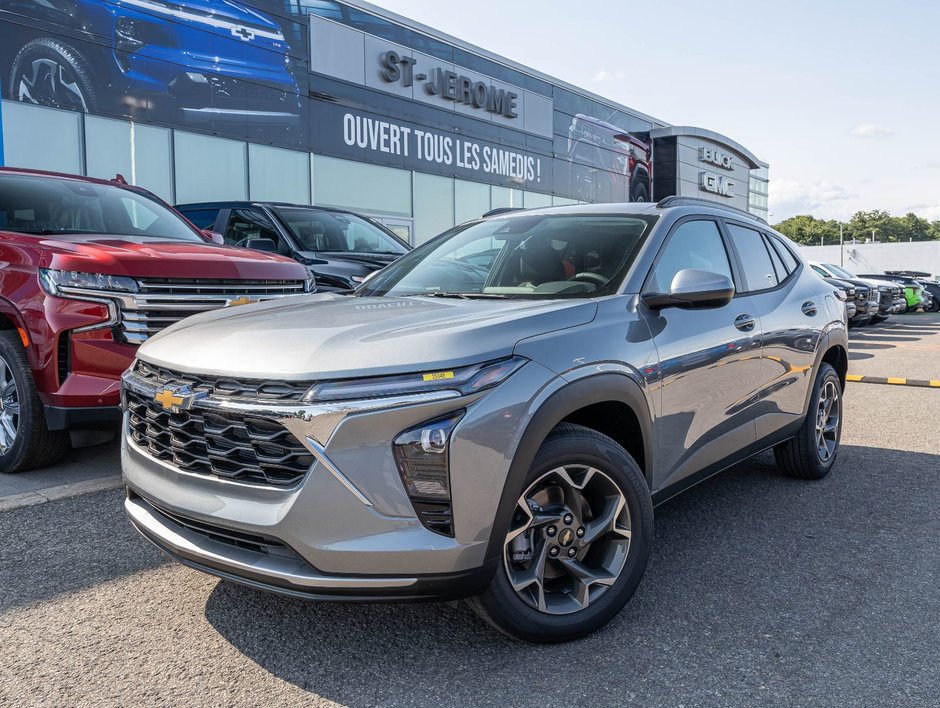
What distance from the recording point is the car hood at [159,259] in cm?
434

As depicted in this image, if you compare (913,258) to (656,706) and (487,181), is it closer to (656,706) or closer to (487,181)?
(487,181)

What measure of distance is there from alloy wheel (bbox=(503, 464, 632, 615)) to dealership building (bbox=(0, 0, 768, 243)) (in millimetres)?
11944

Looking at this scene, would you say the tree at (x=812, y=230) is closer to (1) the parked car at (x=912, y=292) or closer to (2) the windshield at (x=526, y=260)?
(1) the parked car at (x=912, y=292)

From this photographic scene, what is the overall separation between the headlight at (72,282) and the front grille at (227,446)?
71.6 inches

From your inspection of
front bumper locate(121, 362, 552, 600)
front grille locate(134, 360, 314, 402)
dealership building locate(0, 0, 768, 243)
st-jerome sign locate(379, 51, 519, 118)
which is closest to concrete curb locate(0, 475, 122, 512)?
front grille locate(134, 360, 314, 402)

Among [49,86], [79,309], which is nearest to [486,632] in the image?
[79,309]

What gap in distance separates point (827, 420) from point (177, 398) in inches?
162

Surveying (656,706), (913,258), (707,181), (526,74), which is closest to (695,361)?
(656,706)

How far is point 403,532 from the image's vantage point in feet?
7.57

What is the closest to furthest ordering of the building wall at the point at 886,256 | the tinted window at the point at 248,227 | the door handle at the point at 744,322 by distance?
1. the door handle at the point at 744,322
2. the tinted window at the point at 248,227
3. the building wall at the point at 886,256

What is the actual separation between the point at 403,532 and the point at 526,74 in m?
22.7

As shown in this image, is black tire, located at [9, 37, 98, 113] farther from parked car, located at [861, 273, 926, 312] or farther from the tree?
the tree

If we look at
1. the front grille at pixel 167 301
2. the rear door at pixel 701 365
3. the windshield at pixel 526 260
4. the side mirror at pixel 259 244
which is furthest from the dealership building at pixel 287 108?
the rear door at pixel 701 365

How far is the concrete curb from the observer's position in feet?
13.3
